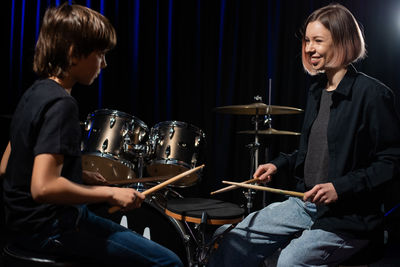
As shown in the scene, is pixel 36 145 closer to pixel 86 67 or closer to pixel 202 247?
pixel 86 67

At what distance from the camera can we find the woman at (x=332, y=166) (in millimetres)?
1365

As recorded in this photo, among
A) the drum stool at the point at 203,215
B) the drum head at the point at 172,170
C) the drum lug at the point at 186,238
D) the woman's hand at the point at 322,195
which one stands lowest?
the drum lug at the point at 186,238

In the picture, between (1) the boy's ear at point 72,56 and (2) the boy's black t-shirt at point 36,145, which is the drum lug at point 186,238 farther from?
(1) the boy's ear at point 72,56

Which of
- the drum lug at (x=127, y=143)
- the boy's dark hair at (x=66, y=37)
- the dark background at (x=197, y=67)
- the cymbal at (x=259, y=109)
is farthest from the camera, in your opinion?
the dark background at (x=197, y=67)

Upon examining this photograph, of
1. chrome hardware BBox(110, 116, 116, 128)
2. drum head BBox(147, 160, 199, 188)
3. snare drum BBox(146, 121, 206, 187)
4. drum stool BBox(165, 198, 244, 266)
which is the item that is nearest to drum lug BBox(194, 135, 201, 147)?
snare drum BBox(146, 121, 206, 187)

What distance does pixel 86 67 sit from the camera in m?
1.21

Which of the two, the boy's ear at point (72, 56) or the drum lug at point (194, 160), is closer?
the boy's ear at point (72, 56)

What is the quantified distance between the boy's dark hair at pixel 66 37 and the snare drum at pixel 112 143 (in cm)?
135

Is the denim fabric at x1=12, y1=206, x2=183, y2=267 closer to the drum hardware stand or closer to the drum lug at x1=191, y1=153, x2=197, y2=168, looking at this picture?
the drum hardware stand

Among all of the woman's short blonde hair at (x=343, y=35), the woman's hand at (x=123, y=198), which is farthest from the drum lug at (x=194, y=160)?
the woman's hand at (x=123, y=198)

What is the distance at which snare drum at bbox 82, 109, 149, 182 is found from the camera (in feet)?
8.29

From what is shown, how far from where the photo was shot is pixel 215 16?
3.97m

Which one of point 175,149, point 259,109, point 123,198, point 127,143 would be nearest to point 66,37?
point 123,198

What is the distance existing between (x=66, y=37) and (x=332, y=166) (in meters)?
1.05
